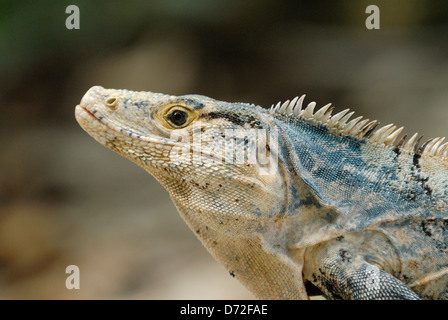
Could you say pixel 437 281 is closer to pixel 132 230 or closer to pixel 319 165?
pixel 319 165

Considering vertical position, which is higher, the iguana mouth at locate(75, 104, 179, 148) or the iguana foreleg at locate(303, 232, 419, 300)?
the iguana mouth at locate(75, 104, 179, 148)

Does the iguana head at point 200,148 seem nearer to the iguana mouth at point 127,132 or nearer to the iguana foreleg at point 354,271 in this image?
the iguana mouth at point 127,132

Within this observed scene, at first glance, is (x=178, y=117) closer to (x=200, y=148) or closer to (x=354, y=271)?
(x=200, y=148)

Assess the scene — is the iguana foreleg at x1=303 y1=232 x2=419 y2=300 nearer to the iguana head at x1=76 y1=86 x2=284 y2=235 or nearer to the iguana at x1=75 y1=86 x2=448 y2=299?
the iguana at x1=75 y1=86 x2=448 y2=299

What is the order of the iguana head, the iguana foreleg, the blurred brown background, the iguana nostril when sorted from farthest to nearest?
1. the blurred brown background
2. the iguana nostril
3. the iguana head
4. the iguana foreleg

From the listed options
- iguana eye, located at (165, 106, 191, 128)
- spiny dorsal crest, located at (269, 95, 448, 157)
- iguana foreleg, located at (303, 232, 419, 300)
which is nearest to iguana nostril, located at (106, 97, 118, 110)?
iguana eye, located at (165, 106, 191, 128)

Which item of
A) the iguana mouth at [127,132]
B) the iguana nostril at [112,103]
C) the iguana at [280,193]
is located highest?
the iguana nostril at [112,103]

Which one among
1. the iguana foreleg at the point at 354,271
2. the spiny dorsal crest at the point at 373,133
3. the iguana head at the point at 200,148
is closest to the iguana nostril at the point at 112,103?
the iguana head at the point at 200,148

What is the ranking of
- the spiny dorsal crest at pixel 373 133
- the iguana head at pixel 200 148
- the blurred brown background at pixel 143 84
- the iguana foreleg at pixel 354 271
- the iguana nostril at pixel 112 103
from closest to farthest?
the iguana foreleg at pixel 354 271, the iguana head at pixel 200 148, the iguana nostril at pixel 112 103, the spiny dorsal crest at pixel 373 133, the blurred brown background at pixel 143 84
